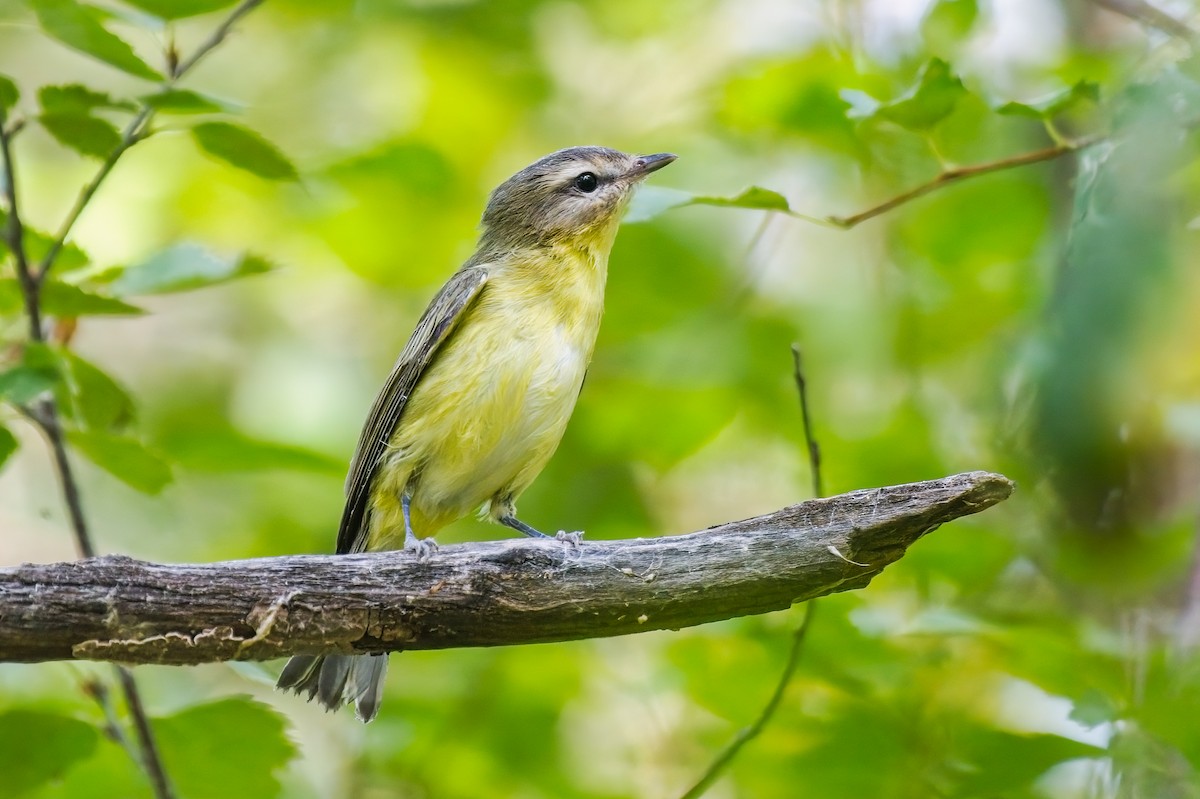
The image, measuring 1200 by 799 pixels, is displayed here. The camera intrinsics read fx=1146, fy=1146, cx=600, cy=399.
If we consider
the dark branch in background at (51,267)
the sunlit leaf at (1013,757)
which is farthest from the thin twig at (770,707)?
the dark branch in background at (51,267)

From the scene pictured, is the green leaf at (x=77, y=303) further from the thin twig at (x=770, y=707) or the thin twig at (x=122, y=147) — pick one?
the thin twig at (x=770, y=707)

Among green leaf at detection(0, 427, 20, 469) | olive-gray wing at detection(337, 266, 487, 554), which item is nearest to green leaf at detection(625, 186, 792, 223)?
olive-gray wing at detection(337, 266, 487, 554)

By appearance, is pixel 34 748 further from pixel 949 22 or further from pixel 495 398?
pixel 949 22

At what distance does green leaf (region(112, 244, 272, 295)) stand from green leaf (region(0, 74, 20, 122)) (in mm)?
629

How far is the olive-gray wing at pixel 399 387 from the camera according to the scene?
502 centimetres

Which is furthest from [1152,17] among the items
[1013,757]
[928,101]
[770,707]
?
[770,707]

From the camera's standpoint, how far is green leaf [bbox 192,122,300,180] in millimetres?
3389

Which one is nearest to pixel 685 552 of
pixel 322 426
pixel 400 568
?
pixel 400 568

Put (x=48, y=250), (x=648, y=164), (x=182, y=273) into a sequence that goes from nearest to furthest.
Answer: (x=182, y=273), (x=48, y=250), (x=648, y=164)

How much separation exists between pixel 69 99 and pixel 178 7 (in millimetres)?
409

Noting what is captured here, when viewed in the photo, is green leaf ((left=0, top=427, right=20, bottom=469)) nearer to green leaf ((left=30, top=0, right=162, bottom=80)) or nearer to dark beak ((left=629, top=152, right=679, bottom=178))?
green leaf ((left=30, top=0, right=162, bottom=80))

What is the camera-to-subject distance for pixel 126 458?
11.2ft

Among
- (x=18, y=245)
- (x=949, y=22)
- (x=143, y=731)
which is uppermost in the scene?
(x=949, y=22)

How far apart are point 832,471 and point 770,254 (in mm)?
1164
